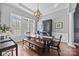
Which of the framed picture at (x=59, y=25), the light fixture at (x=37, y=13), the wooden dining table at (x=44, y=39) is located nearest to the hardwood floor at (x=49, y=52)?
the wooden dining table at (x=44, y=39)

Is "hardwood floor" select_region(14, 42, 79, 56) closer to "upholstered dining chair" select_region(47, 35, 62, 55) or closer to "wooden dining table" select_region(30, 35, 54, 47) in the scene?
"upholstered dining chair" select_region(47, 35, 62, 55)

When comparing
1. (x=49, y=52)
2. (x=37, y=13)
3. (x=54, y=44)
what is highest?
(x=37, y=13)

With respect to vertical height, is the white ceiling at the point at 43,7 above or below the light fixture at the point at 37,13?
above

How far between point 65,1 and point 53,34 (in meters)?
0.68

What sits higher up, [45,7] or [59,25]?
[45,7]

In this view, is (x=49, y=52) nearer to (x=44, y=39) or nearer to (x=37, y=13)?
(x=44, y=39)

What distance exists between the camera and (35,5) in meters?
2.06

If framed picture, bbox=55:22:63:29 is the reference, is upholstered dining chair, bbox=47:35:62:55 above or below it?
below

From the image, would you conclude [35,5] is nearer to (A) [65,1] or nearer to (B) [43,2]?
(B) [43,2]

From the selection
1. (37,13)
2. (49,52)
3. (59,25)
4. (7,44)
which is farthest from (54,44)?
(7,44)

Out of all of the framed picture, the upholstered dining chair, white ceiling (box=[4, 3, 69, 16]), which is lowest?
the upholstered dining chair

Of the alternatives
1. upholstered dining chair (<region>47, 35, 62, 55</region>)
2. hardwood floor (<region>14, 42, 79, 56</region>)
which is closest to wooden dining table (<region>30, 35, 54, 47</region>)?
upholstered dining chair (<region>47, 35, 62, 55</region>)

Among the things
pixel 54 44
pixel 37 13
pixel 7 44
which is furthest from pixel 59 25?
pixel 7 44

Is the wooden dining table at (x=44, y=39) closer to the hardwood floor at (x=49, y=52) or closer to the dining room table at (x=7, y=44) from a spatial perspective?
the hardwood floor at (x=49, y=52)
